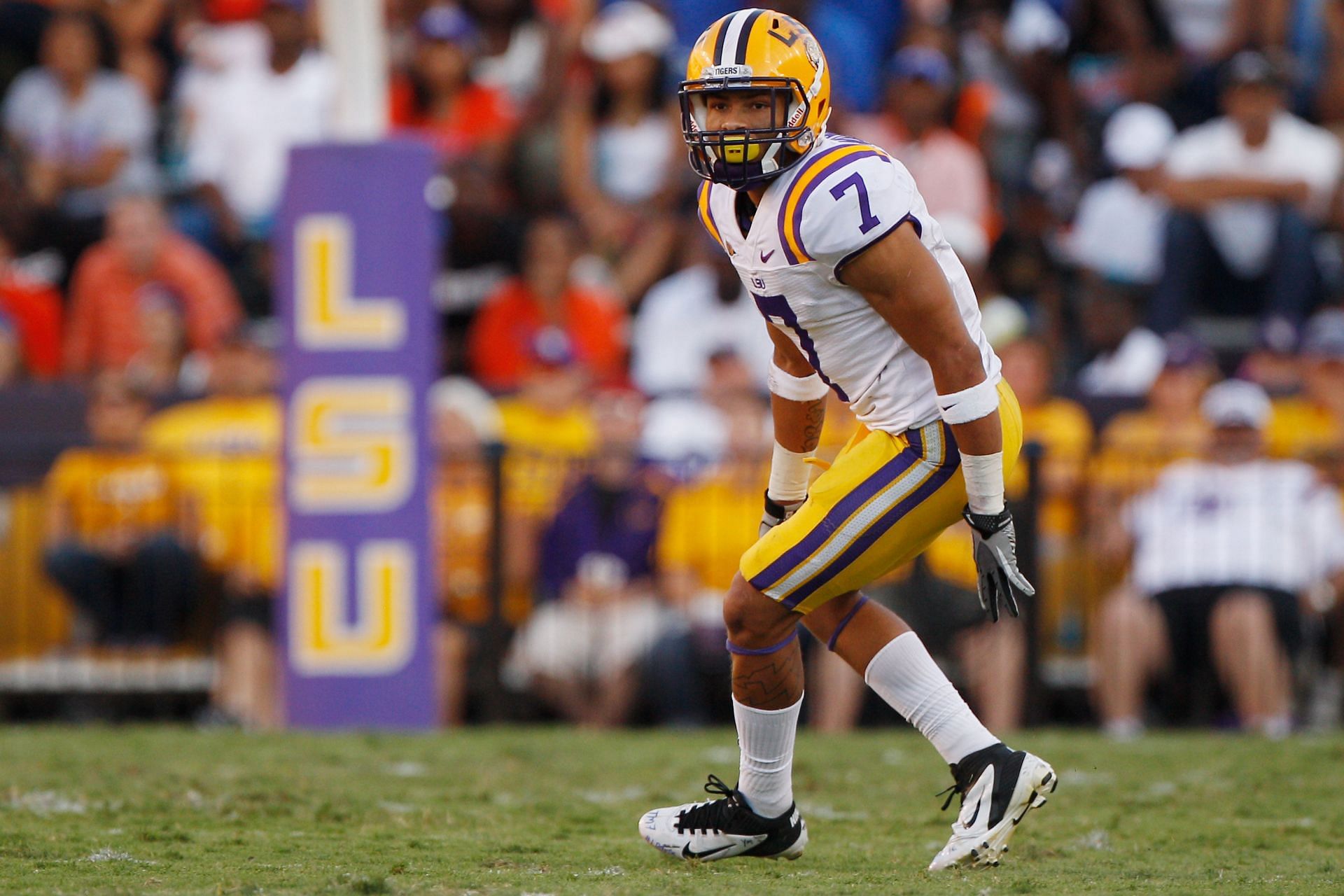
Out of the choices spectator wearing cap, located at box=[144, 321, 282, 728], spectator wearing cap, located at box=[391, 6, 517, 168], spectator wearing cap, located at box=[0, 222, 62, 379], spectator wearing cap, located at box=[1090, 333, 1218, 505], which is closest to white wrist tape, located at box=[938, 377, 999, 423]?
spectator wearing cap, located at box=[1090, 333, 1218, 505]

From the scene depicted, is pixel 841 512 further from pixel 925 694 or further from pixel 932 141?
pixel 932 141

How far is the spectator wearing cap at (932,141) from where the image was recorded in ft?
36.7

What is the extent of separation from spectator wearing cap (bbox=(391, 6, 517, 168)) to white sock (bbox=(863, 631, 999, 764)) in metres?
7.48

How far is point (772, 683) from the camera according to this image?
498 centimetres

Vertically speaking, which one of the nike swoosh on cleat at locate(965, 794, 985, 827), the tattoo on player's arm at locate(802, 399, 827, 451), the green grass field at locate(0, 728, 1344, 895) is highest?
the tattoo on player's arm at locate(802, 399, 827, 451)

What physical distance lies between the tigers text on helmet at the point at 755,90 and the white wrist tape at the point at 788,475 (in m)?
0.89

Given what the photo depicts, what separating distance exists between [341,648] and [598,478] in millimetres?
1462

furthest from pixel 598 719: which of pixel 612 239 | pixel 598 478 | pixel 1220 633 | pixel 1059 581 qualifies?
pixel 612 239

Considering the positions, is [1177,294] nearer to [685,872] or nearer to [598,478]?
[598,478]

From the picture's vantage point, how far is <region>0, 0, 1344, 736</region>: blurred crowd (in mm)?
8781

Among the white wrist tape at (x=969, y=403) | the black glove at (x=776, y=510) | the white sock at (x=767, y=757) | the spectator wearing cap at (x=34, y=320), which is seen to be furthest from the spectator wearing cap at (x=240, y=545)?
the white wrist tape at (x=969, y=403)

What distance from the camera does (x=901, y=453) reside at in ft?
15.9

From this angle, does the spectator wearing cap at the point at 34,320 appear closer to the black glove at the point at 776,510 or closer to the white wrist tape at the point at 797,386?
the black glove at the point at 776,510

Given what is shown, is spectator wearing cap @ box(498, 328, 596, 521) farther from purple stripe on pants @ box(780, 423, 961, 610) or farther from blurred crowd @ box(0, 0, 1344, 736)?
purple stripe on pants @ box(780, 423, 961, 610)
